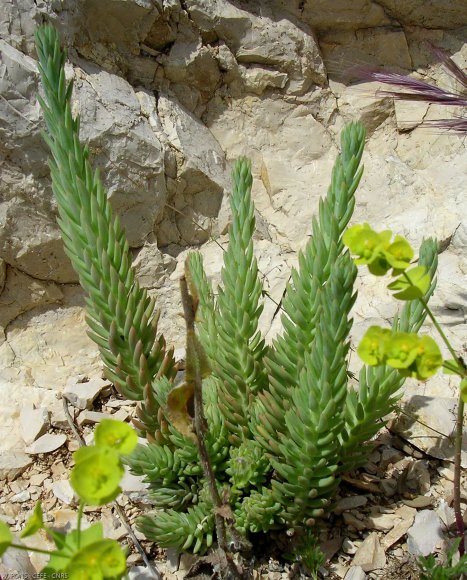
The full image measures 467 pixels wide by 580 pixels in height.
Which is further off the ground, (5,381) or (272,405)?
(272,405)

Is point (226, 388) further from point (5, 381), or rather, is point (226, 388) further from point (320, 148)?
point (320, 148)

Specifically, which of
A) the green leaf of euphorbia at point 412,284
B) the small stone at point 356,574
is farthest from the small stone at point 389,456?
the green leaf of euphorbia at point 412,284

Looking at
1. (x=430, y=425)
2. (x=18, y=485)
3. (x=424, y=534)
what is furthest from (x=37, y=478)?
(x=430, y=425)

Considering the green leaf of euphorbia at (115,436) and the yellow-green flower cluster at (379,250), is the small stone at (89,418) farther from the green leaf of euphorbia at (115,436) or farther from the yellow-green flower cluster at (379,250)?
the yellow-green flower cluster at (379,250)

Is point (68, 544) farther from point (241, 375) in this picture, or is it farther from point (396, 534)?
point (396, 534)

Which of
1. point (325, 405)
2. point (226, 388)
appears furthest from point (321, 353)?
point (226, 388)

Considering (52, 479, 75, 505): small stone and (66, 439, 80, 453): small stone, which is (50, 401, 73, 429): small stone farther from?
(52, 479, 75, 505): small stone
